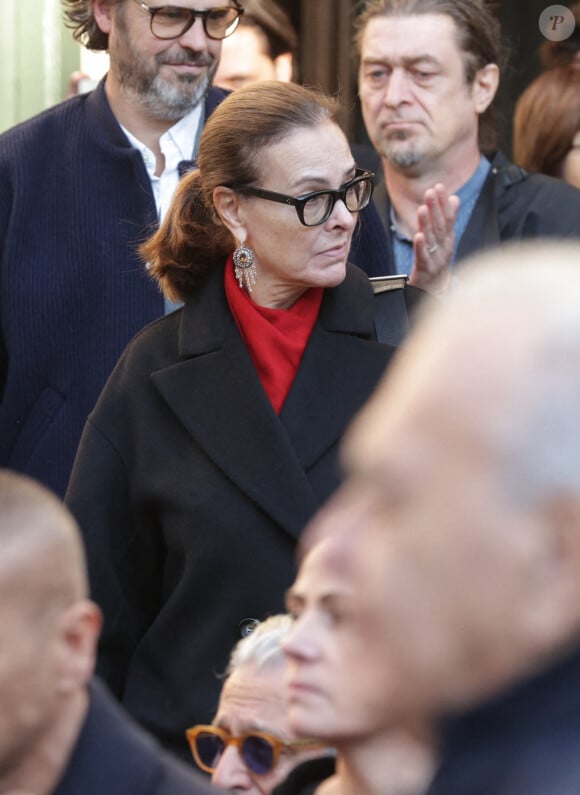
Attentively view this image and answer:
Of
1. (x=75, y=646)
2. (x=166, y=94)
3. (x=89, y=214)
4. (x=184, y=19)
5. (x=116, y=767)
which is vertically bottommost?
(x=89, y=214)

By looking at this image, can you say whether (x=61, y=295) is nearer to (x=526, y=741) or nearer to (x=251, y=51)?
(x=251, y=51)

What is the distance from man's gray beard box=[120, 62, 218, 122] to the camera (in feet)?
13.4

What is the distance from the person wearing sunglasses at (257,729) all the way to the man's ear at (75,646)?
0.73 metres

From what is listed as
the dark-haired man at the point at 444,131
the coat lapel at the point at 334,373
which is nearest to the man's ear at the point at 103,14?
the dark-haired man at the point at 444,131

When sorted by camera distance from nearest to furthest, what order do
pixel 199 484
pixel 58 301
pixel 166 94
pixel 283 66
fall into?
pixel 199 484 < pixel 58 301 < pixel 166 94 < pixel 283 66

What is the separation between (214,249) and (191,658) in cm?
87

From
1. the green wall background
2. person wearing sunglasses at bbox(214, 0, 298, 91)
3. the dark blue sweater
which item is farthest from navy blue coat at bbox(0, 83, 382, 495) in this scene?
the green wall background

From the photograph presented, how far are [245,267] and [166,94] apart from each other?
83 cm

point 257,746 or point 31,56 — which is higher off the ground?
point 257,746

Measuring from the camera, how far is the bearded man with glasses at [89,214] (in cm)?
390

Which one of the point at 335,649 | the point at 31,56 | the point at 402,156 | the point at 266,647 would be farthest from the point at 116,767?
the point at 31,56

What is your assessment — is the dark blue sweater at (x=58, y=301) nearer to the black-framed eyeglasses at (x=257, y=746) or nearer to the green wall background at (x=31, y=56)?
the black-framed eyeglasses at (x=257, y=746)

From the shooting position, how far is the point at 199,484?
3.14m

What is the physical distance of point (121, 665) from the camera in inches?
129
